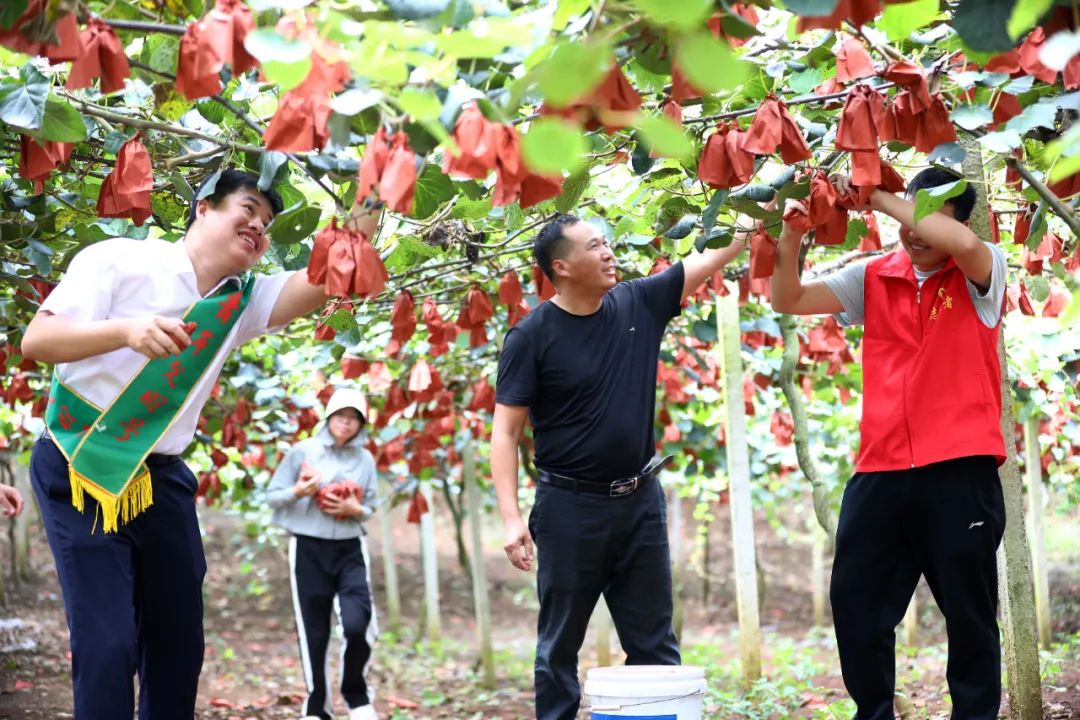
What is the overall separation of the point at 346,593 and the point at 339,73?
4.22 m

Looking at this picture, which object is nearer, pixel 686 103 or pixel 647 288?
pixel 686 103

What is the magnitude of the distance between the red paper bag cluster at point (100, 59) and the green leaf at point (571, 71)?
0.92 metres

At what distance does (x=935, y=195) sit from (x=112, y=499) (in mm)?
1812

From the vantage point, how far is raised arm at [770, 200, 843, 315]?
2.76 metres

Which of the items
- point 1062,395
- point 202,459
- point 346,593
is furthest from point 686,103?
point 202,459

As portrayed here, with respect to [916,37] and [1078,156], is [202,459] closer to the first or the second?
[916,37]

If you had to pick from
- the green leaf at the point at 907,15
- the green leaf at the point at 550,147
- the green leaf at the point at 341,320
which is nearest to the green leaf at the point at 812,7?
the green leaf at the point at 907,15

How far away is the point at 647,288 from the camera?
328 centimetres

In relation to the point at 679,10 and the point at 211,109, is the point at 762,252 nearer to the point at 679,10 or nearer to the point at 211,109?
the point at 211,109

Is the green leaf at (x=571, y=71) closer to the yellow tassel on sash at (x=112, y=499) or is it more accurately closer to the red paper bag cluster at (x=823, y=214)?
the red paper bag cluster at (x=823, y=214)

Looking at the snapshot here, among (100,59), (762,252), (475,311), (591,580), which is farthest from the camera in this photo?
(475,311)

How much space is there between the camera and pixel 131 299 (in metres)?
2.44

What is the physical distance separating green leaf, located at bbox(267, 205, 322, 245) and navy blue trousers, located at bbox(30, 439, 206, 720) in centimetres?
71

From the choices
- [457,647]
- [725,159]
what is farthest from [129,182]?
[457,647]
